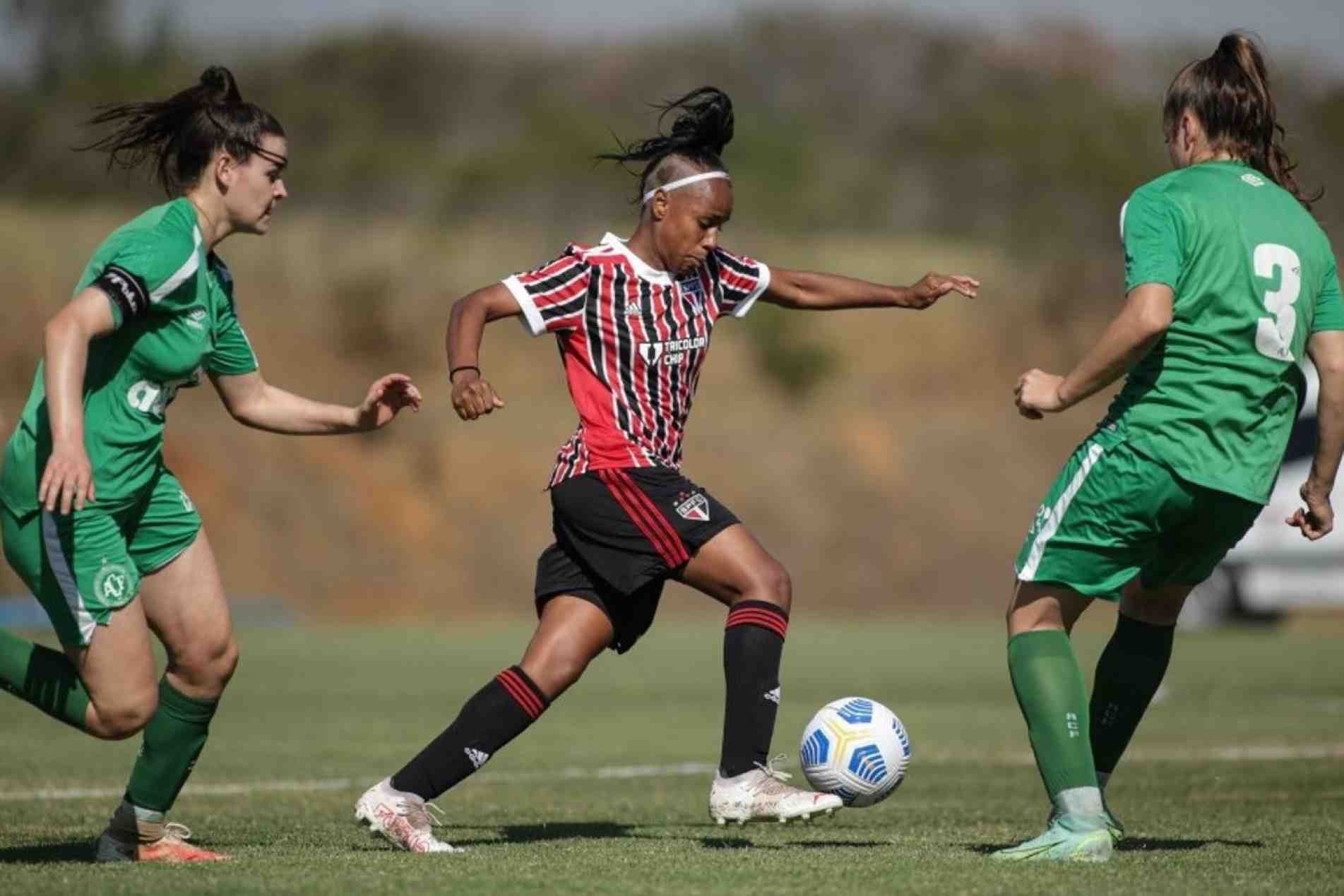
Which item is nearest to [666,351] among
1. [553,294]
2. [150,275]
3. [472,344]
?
[553,294]

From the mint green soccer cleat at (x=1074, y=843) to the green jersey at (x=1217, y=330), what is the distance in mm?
1047

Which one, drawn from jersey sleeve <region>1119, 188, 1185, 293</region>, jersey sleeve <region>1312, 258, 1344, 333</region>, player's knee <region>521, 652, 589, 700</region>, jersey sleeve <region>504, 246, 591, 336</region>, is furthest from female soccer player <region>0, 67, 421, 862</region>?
jersey sleeve <region>1312, 258, 1344, 333</region>

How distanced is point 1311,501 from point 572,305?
95.0 inches

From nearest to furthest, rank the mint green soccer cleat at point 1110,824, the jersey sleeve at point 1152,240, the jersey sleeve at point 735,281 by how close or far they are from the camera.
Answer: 1. the jersey sleeve at point 1152,240
2. the mint green soccer cleat at point 1110,824
3. the jersey sleeve at point 735,281

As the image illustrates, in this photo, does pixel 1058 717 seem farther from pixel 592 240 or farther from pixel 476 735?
pixel 592 240

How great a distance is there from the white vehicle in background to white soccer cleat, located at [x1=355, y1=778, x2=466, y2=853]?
17.9 m

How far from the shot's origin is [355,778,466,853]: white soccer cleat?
6.09 meters

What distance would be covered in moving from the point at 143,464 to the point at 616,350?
1526 mm

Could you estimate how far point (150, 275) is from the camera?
5660 millimetres

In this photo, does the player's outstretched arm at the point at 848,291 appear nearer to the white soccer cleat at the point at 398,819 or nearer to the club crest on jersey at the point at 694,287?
the club crest on jersey at the point at 694,287

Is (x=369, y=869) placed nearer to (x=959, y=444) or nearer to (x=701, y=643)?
(x=701, y=643)

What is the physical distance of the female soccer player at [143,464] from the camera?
222 inches

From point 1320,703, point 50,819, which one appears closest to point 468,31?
point 1320,703

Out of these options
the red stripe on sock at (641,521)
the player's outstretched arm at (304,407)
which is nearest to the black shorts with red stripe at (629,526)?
the red stripe on sock at (641,521)
